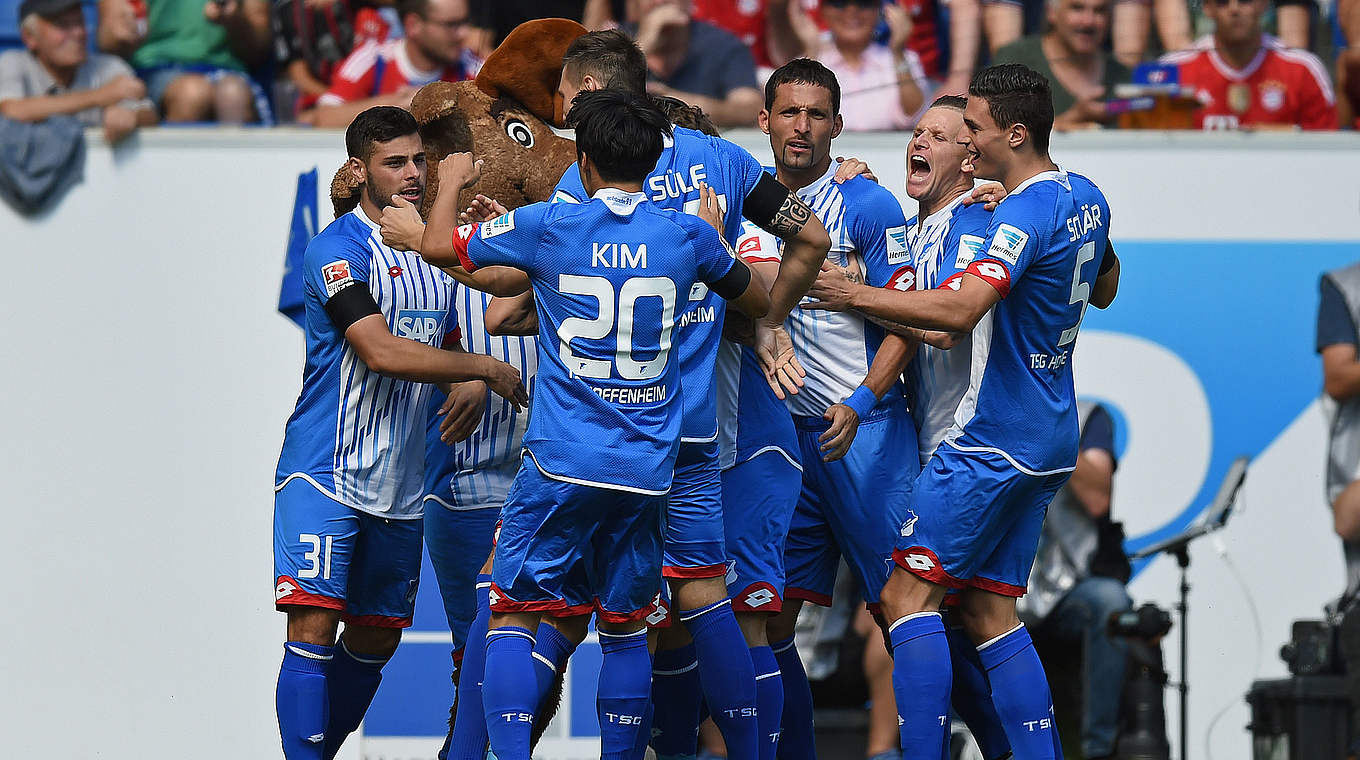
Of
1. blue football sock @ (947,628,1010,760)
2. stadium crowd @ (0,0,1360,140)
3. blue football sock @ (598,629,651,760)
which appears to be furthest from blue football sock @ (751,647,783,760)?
stadium crowd @ (0,0,1360,140)

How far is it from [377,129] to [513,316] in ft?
2.98

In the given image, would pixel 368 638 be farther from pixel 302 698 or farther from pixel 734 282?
pixel 734 282

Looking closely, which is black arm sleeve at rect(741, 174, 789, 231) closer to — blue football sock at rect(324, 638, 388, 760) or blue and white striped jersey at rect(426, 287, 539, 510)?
blue and white striped jersey at rect(426, 287, 539, 510)

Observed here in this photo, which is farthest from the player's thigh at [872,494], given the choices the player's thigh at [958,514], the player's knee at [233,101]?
the player's knee at [233,101]

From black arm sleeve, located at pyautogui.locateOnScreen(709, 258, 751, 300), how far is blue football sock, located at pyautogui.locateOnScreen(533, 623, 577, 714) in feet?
3.79

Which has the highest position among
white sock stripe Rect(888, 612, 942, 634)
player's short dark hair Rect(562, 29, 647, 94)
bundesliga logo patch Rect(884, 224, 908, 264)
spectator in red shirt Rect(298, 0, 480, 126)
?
spectator in red shirt Rect(298, 0, 480, 126)

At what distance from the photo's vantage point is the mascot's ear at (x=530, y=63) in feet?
20.5

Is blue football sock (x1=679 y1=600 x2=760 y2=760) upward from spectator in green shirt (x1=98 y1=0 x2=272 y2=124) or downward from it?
downward

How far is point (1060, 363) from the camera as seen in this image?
216 inches

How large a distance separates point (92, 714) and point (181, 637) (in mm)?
614

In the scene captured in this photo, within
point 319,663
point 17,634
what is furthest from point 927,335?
point 17,634

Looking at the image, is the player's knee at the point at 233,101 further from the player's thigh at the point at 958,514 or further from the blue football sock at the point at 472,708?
the player's thigh at the point at 958,514

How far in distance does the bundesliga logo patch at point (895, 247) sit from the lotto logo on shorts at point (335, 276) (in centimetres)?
193

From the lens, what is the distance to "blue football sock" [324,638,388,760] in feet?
20.0
